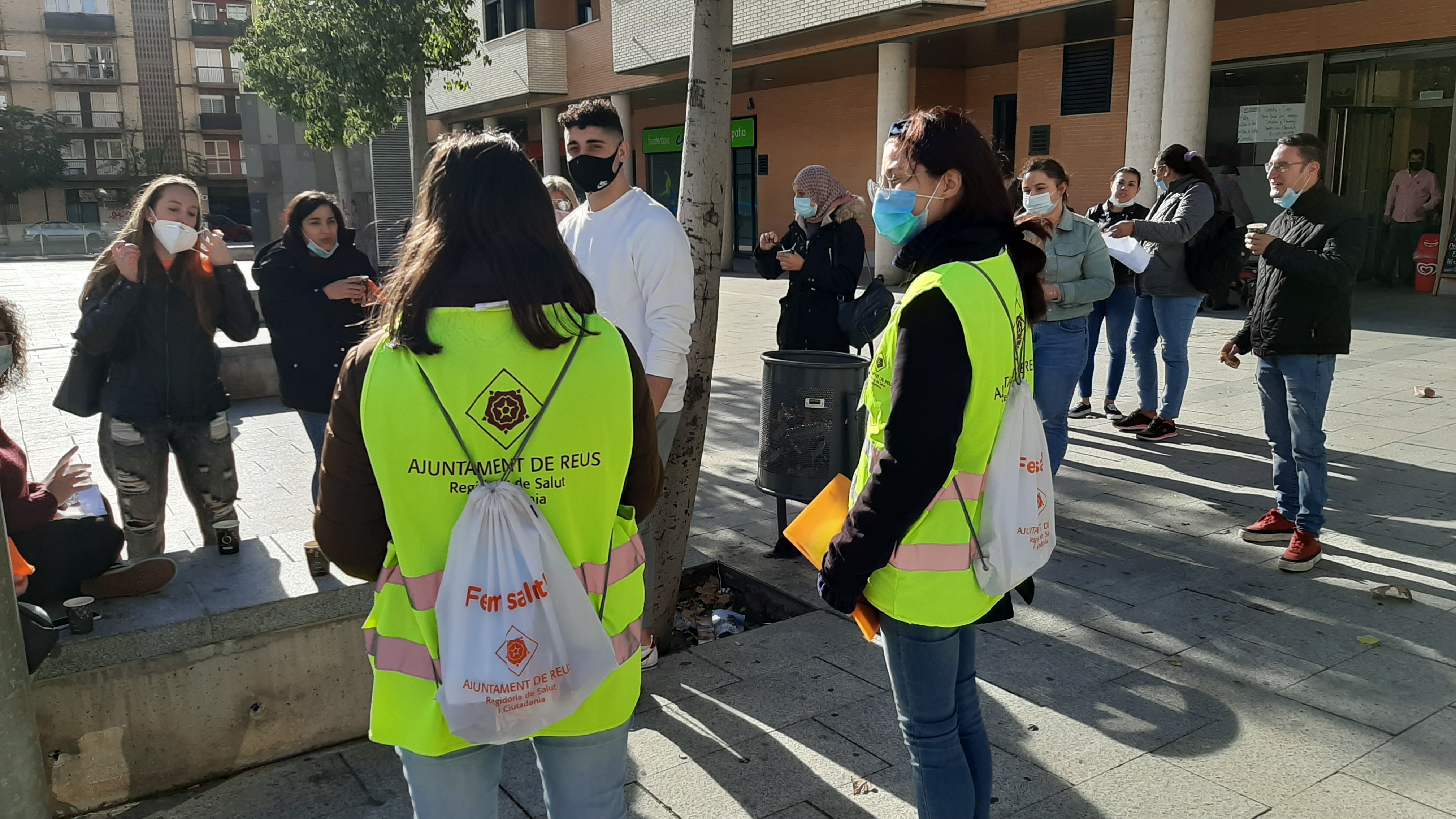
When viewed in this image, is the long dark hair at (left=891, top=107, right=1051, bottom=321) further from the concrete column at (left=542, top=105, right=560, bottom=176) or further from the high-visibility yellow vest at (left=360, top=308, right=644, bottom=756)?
the concrete column at (left=542, top=105, right=560, bottom=176)

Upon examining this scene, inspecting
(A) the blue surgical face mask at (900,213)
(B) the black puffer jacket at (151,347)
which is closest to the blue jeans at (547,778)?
(A) the blue surgical face mask at (900,213)

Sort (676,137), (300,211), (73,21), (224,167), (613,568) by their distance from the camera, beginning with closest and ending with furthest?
1. (613,568)
2. (300,211)
3. (676,137)
4. (73,21)
5. (224,167)

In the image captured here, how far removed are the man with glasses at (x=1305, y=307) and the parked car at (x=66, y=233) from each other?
156 ft

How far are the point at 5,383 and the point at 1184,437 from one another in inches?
273

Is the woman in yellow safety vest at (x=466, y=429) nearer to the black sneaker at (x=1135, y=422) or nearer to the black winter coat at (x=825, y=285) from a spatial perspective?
the black winter coat at (x=825, y=285)

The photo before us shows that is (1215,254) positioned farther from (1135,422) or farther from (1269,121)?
(1269,121)

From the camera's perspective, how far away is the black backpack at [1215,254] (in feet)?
24.3

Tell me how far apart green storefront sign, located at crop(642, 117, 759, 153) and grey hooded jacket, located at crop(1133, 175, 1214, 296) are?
1951 cm

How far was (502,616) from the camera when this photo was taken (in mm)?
1843

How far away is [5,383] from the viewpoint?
364 centimetres

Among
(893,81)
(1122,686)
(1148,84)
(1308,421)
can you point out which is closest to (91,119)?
(893,81)

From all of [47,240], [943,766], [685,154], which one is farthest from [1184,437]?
[47,240]

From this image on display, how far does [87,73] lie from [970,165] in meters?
73.3

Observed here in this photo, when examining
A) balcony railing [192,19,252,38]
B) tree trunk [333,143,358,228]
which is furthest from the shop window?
balcony railing [192,19,252,38]
